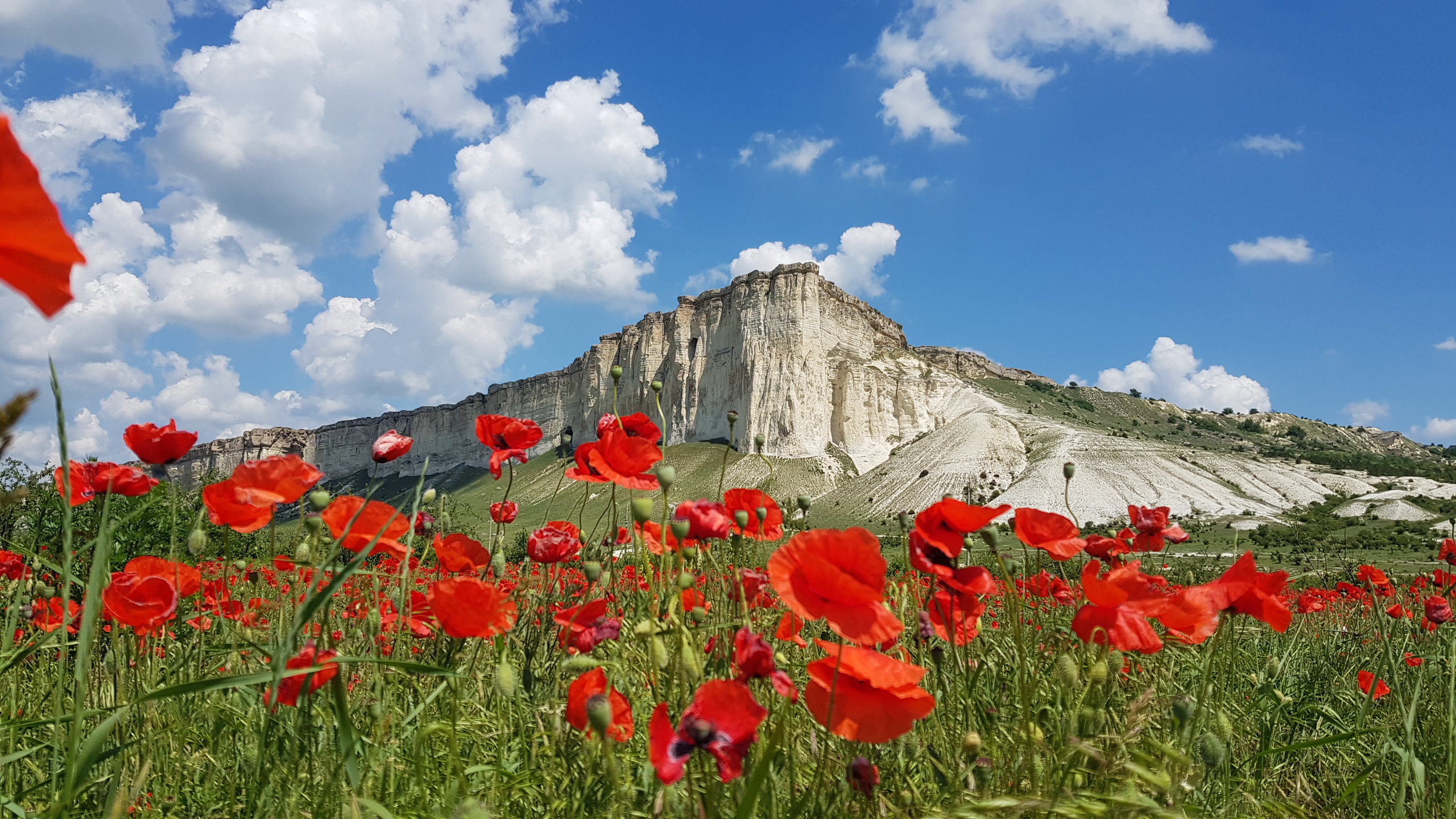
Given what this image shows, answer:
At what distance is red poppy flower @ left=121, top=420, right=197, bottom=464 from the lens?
2037 mm

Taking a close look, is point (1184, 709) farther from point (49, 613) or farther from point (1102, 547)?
point (49, 613)

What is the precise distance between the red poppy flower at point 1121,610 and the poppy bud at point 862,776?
0.55m

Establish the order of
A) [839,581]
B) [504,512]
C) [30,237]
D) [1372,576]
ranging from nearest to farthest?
[30,237] → [839,581] → [504,512] → [1372,576]

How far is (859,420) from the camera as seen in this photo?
73.9 metres

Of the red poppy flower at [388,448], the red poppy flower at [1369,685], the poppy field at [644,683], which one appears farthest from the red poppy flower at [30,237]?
the red poppy flower at [1369,685]

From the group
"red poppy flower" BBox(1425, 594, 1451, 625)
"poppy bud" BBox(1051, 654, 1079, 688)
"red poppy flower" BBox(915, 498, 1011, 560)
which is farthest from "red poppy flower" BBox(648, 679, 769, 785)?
"red poppy flower" BBox(1425, 594, 1451, 625)

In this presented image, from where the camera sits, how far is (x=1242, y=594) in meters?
1.62

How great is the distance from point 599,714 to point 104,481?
1862mm

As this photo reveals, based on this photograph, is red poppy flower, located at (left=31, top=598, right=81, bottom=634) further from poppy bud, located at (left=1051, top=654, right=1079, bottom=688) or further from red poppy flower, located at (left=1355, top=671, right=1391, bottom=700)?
red poppy flower, located at (left=1355, top=671, right=1391, bottom=700)

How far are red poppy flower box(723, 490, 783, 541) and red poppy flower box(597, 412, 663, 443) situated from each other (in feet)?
0.92

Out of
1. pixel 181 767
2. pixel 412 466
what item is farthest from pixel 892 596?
pixel 412 466

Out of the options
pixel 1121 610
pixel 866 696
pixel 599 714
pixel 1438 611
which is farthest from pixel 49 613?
pixel 1438 611

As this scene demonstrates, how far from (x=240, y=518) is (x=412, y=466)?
385 ft

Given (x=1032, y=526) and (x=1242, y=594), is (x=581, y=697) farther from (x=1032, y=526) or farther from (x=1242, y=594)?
(x=1242, y=594)
